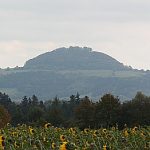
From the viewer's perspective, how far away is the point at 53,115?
87.4 meters

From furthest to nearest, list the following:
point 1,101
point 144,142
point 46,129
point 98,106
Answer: point 1,101 < point 98,106 < point 46,129 < point 144,142

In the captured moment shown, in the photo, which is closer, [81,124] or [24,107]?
[81,124]

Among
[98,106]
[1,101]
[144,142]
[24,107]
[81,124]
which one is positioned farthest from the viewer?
[1,101]

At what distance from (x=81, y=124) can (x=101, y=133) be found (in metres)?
52.9

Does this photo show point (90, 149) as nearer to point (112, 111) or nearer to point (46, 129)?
point (46, 129)

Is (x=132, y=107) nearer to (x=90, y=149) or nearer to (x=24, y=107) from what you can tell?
(x=24, y=107)

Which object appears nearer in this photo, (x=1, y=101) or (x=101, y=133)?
(x=101, y=133)

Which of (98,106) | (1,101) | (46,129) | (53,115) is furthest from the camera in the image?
(1,101)

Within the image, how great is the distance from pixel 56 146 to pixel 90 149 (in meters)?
1.06

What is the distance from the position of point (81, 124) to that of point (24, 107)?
1746 inches

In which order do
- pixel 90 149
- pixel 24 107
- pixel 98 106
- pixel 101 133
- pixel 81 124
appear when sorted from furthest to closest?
1. pixel 24 107
2. pixel 98 106
3. pixel 81 124
4. pixel 101 133
5. pixel 90 149

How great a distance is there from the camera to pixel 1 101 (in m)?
127

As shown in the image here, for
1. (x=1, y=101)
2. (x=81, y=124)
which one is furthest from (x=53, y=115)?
(x=1, y=101)

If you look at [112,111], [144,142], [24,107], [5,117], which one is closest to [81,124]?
[112,111]
